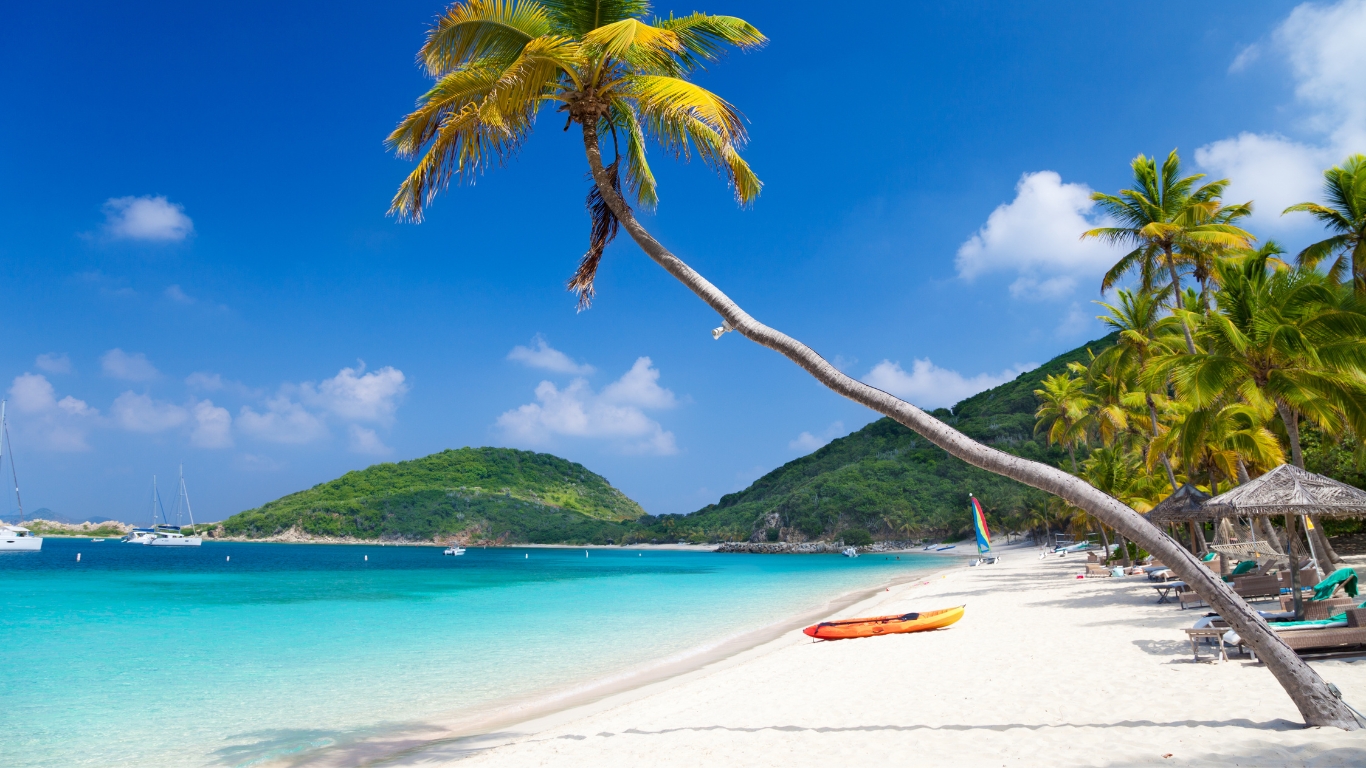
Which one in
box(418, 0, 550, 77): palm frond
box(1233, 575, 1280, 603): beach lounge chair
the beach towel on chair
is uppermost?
box(418, 0, 550, 77): palm frond

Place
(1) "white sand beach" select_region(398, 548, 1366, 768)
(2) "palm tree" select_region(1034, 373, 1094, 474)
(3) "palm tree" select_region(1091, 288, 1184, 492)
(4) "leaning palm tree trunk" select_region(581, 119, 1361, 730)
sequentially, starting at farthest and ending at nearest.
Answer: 1. (2) "palm tree" select_region(1034, 373, 1094, 474)
2. (3) "palm tree" select_region(1091, 288, 1184, 492)
3. (1) "white sand beach" select_region(398, 548, 1366, 768)
4. (4) "leaning palm tree trunk" select_region(581, 119, 1361, 730)

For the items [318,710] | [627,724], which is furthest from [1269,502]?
[318,710]

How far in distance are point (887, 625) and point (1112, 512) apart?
8661 millimetres

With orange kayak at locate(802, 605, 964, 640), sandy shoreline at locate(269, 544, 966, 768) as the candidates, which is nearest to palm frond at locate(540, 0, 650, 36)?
sandy shoreline at locate(269, 544, 966, 768)

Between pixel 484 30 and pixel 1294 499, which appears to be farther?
pixel 1294 499

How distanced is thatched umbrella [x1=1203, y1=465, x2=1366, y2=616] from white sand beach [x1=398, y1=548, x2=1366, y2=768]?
1977 mm

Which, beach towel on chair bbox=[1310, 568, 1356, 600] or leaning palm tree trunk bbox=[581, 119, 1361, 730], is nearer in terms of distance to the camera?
leaning palm tree trunk bbox=[581, 119, 1361, 730]

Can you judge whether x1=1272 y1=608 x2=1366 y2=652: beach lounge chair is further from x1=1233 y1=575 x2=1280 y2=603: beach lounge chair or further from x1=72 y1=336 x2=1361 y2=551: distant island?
x1=72 y1=336 x2=1361 y2=551: distant island

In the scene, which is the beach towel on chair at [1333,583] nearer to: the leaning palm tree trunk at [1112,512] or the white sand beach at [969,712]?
the white sand beach at [969,712]

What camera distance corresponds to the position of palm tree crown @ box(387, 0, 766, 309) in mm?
5699

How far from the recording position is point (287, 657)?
14125 mm

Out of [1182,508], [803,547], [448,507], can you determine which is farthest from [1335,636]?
[448,507]

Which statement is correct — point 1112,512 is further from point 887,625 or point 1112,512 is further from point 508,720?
point 887,625

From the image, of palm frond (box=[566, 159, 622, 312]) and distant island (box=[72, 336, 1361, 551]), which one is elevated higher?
palm frond (box=[566, 159, 622, 312])
